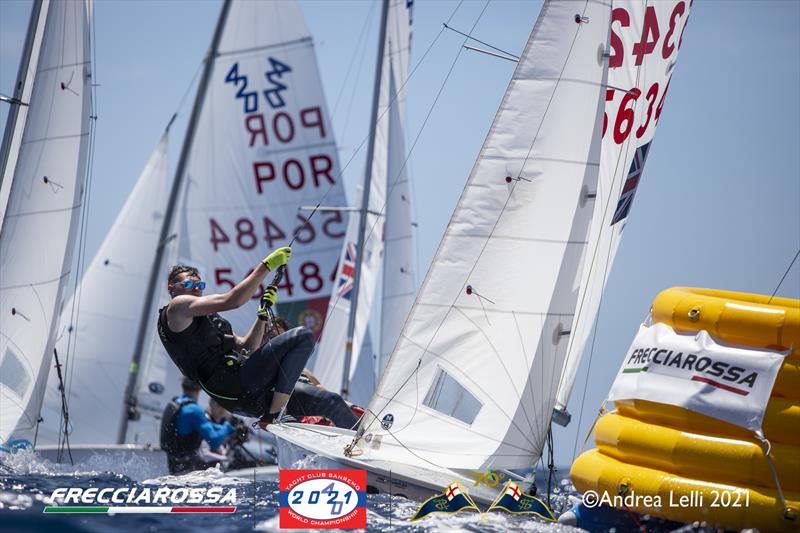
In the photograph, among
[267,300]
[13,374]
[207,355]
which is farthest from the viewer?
[13,374]

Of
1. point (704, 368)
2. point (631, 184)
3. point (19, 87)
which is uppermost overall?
point (19, 87)

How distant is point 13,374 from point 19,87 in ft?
7.93

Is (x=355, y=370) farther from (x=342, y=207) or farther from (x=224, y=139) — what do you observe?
(x=224, y=139)

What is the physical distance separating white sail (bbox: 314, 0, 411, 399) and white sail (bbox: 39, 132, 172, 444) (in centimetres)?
307

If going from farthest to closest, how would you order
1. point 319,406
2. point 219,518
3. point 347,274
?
point 347,274, point 319,406, point 219,518

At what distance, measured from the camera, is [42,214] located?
930 cm

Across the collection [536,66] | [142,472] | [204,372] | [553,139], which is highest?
[536,66]

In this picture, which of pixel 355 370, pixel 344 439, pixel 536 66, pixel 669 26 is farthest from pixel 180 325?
pixel 355 370

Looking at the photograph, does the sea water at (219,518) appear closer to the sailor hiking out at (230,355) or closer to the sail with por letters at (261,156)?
the sailor hiking out at (230,355)

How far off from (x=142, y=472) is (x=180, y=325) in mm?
4803

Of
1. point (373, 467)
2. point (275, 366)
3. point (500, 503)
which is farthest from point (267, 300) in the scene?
point (500, 503)

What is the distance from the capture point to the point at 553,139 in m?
7.49

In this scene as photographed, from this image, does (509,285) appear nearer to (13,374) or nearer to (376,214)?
(13,374)

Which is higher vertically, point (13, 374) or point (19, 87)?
point (19, 87)
